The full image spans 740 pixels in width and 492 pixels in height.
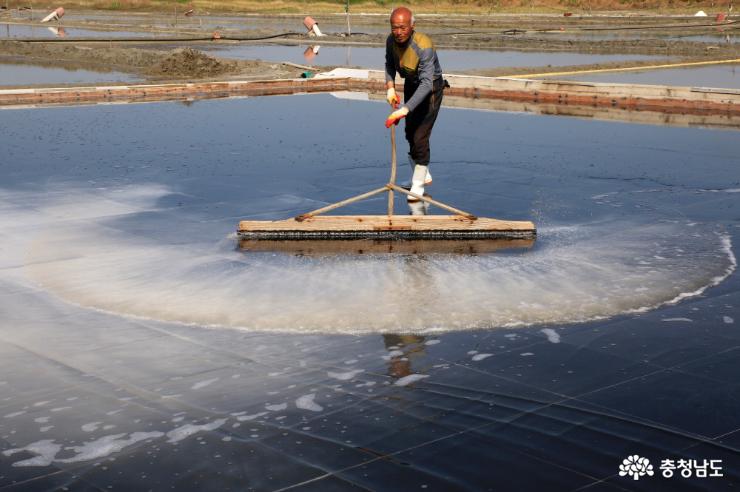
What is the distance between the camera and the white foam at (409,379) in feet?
17.9

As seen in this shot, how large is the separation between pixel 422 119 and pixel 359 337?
3.81 meters

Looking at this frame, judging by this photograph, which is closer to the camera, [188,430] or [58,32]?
[188,430]

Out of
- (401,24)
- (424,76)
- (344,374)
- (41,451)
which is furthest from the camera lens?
(424,76)

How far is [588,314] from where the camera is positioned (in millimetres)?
6598

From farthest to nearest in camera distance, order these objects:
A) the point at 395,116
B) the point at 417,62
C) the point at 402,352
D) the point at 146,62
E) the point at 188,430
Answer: the point at 146,62, the point at 417,62, the point at 395,116, the point at 402,352, the point at 188,430

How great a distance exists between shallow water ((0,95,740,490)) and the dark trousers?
0.64 metres

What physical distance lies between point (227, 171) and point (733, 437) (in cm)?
787

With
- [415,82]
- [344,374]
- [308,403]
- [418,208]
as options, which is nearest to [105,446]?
[308,403]

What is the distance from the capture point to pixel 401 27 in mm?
9031

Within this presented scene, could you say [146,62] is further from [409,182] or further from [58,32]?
[409,182]

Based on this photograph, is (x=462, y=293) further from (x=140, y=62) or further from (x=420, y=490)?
(x=140, y=62)

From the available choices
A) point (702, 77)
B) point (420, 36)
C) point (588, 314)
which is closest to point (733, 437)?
point (588, 314)

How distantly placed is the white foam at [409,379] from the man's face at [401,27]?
4.20m

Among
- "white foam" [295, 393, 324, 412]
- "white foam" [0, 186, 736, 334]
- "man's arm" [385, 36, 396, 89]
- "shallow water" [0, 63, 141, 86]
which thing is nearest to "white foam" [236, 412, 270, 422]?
"white foam" [295, 393, 324, 412]
